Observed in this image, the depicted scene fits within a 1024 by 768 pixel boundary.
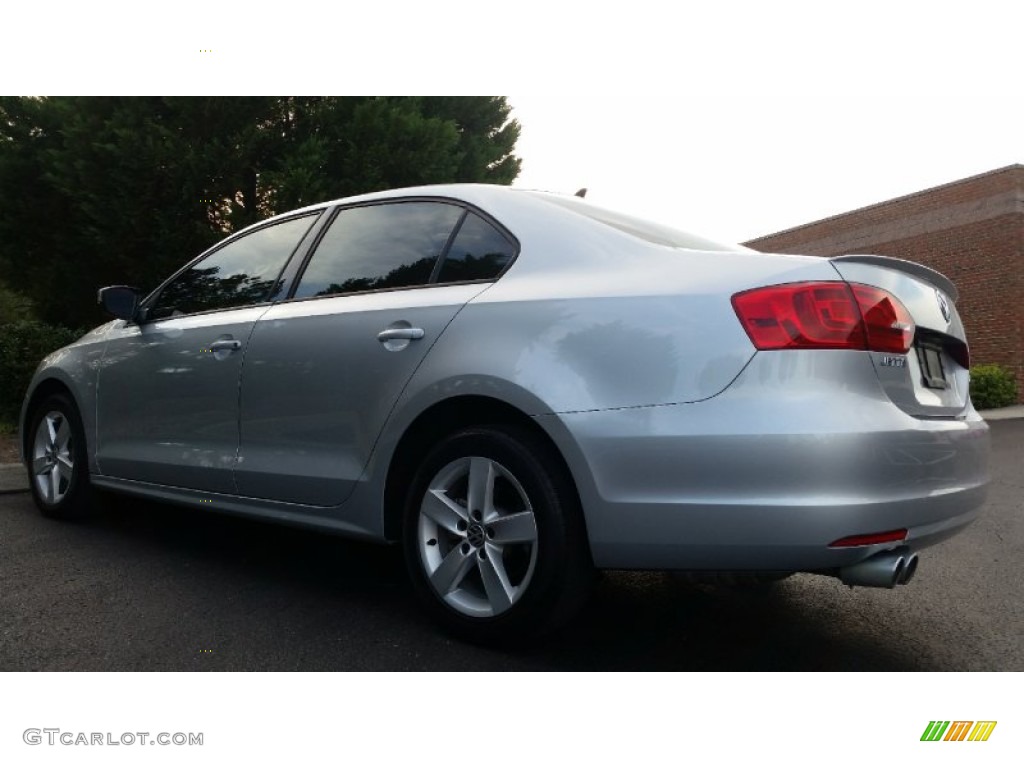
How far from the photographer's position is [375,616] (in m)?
3.06

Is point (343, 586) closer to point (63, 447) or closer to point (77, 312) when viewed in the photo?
point (63, 447)

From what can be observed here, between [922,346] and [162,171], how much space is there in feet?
33.2

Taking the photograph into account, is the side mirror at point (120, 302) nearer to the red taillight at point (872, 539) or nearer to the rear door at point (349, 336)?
the rear door at point (349, 336)

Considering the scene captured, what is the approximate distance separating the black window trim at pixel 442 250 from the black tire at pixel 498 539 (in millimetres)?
609

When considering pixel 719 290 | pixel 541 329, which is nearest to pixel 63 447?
pixel 541 329

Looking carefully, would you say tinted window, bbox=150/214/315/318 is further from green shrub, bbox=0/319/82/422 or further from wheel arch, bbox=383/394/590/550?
green shrub, bbox=0/319/82/422

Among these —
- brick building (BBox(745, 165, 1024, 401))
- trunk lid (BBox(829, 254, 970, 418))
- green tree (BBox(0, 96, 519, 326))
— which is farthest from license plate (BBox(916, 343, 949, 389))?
brick building (BBox(745, 165, 1024, 401))

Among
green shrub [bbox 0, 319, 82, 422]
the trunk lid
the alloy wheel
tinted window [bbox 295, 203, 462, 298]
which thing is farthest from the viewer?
green shrub [bbox 0, 319, 82, 422]

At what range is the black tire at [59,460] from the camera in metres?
4.49

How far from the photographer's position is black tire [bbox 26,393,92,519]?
4.49 m

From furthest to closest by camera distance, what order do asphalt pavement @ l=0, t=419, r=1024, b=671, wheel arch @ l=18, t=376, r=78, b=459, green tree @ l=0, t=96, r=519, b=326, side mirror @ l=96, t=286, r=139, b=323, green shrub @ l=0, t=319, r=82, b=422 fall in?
1. green tree @ l=0, t=96, r=519, b=326
2. green shrub @ l=0, t=319, r=82, b=422
3. wheel arch @ l=18, t=376, r=78, b=459
4. side mirror @ l=96, t=286, r=139, b=323
5. asphalt pavement @ l=0, t=419, r=1024, b=671

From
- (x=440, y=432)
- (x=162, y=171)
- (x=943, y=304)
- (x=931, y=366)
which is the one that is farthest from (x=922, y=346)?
(x=162, y=171)

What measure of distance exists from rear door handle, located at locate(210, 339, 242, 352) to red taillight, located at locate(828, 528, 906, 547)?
8.35 ft

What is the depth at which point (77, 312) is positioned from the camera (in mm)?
11766
